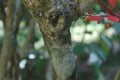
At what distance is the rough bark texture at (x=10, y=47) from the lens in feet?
3.32

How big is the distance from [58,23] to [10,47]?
0.46m

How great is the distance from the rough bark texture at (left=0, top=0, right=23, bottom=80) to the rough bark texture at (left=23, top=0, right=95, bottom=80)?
0.35m

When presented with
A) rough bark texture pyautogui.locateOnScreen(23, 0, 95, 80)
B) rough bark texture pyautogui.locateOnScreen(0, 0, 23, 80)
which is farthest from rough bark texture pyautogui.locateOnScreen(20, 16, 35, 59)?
rough bark texture pyautogui.locateOnScreen(23, 0, 95, 80)

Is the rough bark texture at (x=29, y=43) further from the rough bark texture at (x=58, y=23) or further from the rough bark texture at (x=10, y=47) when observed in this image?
the rough bark texture at (x=58, y=23)

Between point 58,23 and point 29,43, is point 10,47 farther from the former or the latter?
point 58,23

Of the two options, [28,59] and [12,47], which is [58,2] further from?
[28,59]

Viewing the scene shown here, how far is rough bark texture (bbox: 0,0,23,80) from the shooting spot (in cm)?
101

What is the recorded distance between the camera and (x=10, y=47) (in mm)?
1069

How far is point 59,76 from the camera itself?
2.24 feet

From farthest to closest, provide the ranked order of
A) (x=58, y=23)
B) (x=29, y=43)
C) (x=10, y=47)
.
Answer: (x=29, y=43)
(x=10, y=47)
(x=58, y=23)

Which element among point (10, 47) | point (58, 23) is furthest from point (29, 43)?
point (58, 23)

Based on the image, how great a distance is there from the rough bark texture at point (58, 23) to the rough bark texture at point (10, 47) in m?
0.35

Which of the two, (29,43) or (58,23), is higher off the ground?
(29,43)

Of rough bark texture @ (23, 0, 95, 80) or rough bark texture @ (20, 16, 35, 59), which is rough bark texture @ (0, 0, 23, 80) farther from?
rough bark texture @ (23, 0, 95, 80)
